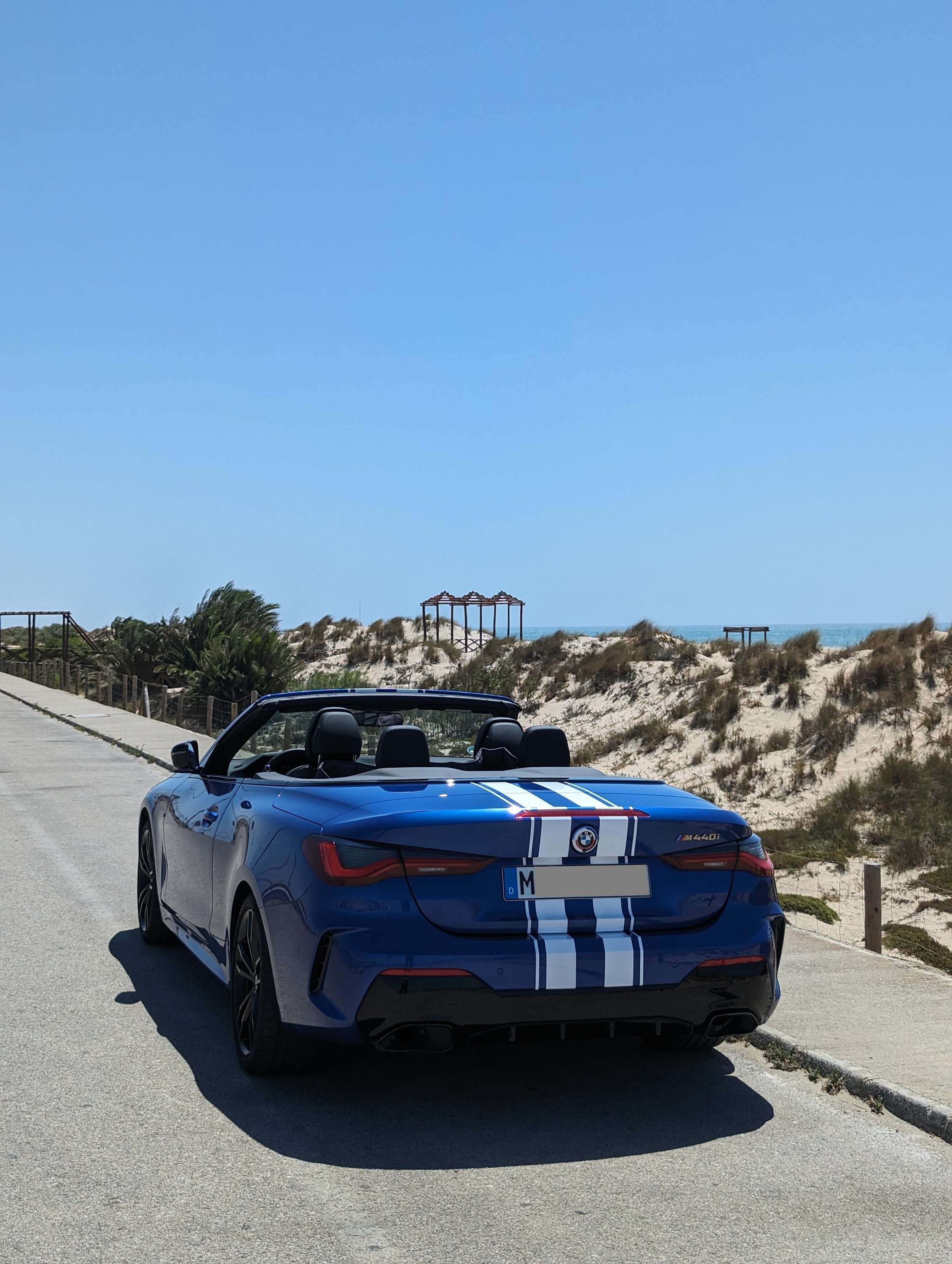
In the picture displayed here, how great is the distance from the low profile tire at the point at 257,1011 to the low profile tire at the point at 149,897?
83.8 inches

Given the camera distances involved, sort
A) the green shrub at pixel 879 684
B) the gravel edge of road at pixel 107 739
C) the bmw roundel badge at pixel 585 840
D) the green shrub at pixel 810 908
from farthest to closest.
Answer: the green shrub at pixel 879 684, the gravel edge of road at pixel 107 739, the green shrub at pixel 810 908, the bmw roundel badge at pixel 585 840

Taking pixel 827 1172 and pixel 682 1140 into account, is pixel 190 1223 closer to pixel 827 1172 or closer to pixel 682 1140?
pixel 682 1140

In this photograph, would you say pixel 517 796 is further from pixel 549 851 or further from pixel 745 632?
pixel 745 632

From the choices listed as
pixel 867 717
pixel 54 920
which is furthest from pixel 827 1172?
pixel 867 717

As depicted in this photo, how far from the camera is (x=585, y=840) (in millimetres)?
4672

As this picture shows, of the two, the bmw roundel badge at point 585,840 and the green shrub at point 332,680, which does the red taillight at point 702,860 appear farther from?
the green shrub at point 332,680

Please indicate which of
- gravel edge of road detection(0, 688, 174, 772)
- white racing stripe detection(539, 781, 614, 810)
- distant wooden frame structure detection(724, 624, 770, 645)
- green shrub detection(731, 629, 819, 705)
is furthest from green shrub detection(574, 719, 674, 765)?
white racing stripe detection(539, 781, 614, 810)

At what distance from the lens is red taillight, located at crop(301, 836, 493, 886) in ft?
14.9

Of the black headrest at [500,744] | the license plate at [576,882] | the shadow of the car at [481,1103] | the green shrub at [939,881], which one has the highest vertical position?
the black headrest at [500,744]

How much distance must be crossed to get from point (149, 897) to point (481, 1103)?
11.2 feet

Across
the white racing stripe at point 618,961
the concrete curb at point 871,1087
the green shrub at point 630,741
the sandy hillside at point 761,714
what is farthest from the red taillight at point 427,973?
the green shrub at point 630,741

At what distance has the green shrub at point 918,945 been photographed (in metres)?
8.80

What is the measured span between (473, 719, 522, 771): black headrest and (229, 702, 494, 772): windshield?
0.16 m

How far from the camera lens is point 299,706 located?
6.36 meters
